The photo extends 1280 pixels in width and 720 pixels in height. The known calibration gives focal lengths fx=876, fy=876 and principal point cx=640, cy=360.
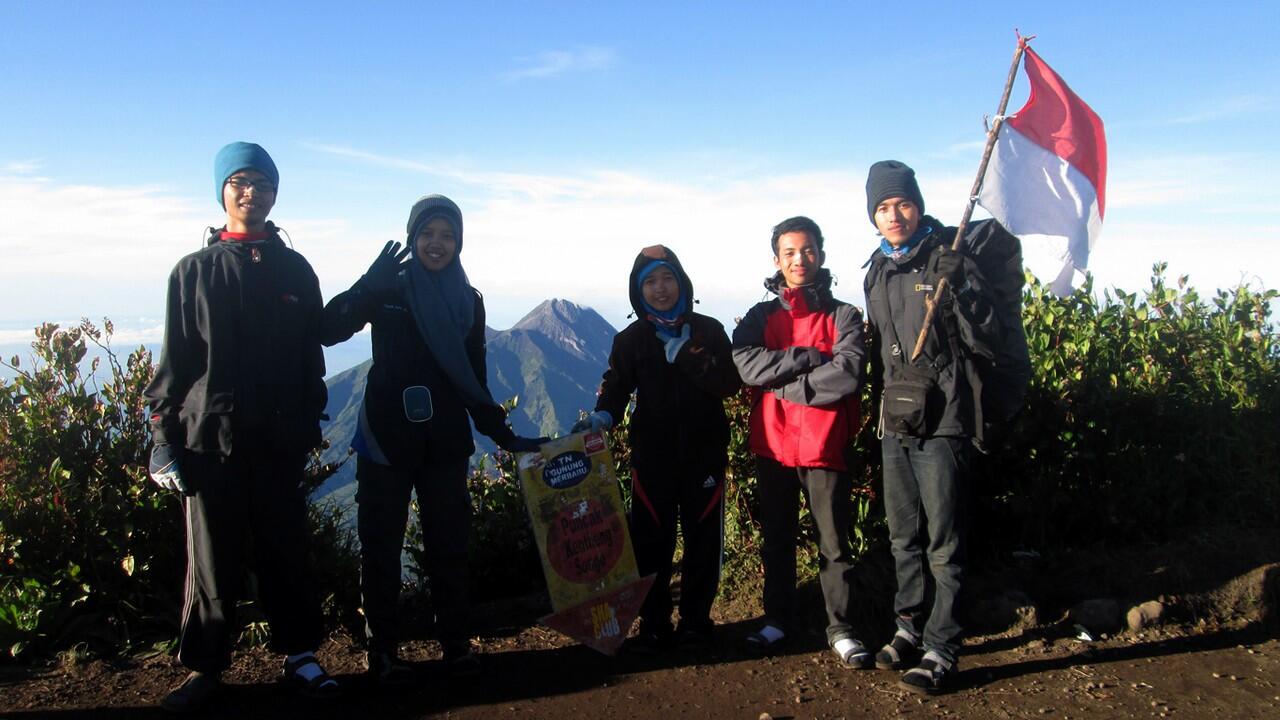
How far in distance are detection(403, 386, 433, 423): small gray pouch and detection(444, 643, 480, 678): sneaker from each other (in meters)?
1.11

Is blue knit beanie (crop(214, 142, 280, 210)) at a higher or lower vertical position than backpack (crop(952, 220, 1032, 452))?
higher

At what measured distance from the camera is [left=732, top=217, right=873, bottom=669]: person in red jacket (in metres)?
4.10

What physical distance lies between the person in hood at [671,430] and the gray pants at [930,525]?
87cm

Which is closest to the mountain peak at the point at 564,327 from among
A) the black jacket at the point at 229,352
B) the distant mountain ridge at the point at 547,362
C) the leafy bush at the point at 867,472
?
the distant mountain ridge at the point at 547,362

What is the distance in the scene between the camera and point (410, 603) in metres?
5.00

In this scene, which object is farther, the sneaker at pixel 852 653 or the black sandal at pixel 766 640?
the black sandal at pixel 766 640

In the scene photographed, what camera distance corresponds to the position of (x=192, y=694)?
3.74 meters

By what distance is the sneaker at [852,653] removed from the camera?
4.05 m

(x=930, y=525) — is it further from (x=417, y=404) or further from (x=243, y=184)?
(x=243, y=184)

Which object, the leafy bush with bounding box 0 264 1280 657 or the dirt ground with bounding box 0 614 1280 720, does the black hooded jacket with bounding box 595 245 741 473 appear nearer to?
the leafy bush with bounding box 0 264 1280 657

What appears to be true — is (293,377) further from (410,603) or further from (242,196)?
(410,603)

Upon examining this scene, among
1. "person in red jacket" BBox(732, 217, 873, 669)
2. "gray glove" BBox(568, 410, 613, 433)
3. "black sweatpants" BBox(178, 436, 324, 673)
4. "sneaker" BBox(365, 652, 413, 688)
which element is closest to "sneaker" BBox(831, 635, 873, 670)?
"person in red jacket" BBox(732, 217, 873, 669)

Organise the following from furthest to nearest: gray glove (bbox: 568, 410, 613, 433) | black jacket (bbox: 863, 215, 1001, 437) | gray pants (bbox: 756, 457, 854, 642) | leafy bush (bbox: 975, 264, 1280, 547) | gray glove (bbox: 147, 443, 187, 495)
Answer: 1. leafy bush (bbox: 975, 264, 1280, 547)
2. gray glove (bbox: 568, 410, 613, 433)
3. gray pants (bbox: 756, 457, 854, 642)
4. black jacket (bbox: 863, 215, 1001, 437)
5. gray glove (bbox: 147, 443, 187, 495)

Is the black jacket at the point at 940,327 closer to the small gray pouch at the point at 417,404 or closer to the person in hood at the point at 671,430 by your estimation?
the person in hood at the point at 671,430
